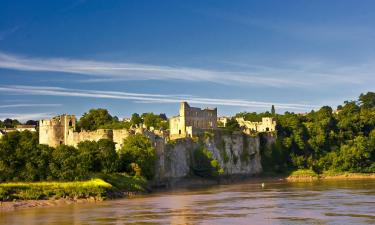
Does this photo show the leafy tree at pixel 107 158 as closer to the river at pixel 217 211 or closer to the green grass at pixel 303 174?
the river at pixel 217 211

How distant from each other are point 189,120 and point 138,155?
3257 cm

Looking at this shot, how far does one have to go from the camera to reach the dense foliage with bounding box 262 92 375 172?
104 metres

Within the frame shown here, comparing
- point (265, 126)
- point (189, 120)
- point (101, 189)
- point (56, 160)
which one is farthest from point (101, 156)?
point (265, 126)

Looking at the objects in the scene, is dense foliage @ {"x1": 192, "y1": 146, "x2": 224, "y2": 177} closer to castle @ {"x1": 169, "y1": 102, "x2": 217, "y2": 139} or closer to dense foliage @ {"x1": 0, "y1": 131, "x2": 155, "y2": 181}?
castle @ {"x1": 169, "y1": 102, "x2": 217, "y2": 139}

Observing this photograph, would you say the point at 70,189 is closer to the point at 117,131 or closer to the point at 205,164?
the point at 117,131

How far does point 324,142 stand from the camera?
110 meters

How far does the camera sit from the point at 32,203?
53.7 meters

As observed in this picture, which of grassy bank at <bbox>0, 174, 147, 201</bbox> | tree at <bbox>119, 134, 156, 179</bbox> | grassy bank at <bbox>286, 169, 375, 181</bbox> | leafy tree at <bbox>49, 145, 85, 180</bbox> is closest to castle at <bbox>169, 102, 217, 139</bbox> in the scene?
grassy bank at <bbox>286, 169, 375, 181</bbox>

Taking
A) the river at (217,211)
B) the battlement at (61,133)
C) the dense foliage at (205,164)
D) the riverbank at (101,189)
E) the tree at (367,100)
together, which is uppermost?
the tree at (367,100)

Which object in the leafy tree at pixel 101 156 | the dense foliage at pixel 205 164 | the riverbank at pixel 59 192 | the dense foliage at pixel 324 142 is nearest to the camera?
the riverbank at pixel 59 192

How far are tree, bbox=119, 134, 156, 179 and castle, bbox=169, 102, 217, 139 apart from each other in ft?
68.0

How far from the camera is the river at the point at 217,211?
41.0m

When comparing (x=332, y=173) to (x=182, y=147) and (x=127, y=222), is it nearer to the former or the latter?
(x=182, y=147)

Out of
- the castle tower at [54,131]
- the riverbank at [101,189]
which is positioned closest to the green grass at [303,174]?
the riverbank at [101,189]
